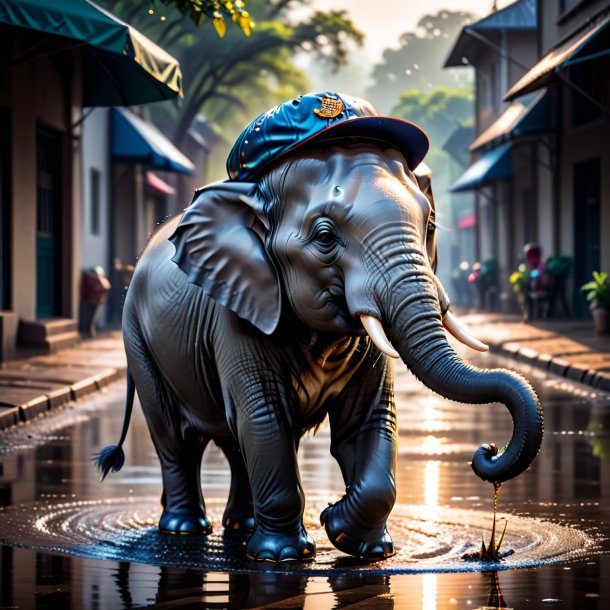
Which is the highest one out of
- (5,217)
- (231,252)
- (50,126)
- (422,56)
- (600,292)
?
(422,56)

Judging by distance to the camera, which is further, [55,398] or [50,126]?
[50,126]

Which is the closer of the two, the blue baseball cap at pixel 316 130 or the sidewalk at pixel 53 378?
the blue baseball cap at pixel 316 130

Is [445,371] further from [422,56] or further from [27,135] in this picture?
[422,56]

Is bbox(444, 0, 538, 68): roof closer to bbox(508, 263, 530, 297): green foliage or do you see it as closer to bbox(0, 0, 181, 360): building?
bbox(508, 263, 530, 297): green foliage

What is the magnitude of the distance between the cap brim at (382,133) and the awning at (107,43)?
31.0ft

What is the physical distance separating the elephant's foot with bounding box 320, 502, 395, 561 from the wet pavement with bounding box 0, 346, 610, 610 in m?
0.07

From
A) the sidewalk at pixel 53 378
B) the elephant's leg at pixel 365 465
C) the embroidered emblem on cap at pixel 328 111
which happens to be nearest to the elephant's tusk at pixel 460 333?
the elephant's leg at pixel 365 465

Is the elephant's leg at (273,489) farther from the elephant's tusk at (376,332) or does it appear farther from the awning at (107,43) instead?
the awning at (107,43)

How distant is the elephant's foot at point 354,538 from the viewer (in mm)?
6422

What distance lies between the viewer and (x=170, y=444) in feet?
24.9

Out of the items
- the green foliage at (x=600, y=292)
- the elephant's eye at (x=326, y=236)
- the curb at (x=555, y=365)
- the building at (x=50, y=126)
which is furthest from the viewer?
the green foliage at (x=600, y=292)

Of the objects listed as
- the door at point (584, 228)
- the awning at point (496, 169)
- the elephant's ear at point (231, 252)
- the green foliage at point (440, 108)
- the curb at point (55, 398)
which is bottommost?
the curb at point (55, 398)

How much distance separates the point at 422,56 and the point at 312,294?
135095 mm

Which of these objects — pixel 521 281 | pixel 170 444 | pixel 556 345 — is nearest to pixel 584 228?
pixel 521 281
